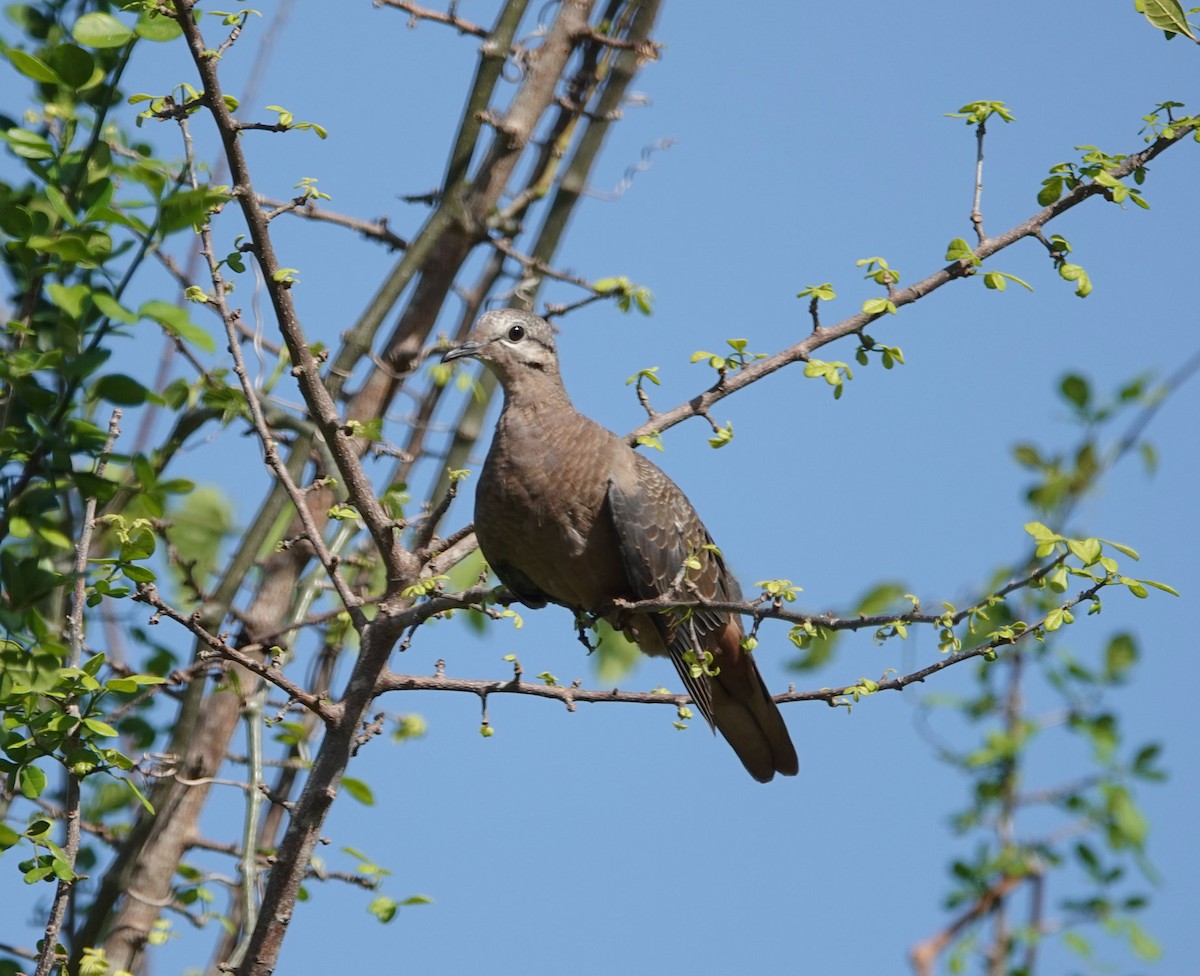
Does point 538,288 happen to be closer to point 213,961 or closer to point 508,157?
point 508,157

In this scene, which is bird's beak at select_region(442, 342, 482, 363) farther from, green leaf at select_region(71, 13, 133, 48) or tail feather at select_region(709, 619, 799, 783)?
green leaf at select_region(71, 13, 133, 48)

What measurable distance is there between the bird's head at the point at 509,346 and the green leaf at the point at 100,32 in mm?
1828

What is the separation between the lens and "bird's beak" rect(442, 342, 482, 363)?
4.56m

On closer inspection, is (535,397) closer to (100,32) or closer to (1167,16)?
(100,32)

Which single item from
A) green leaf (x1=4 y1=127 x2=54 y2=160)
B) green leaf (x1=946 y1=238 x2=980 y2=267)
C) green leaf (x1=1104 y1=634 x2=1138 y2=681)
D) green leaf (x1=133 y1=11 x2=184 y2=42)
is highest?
green leaf (x1=946 y1=238 x2=980 y2=267)

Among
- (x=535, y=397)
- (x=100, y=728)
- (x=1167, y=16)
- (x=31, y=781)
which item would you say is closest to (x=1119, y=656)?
(x=1167, y=16)

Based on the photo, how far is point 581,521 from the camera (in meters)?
4.30

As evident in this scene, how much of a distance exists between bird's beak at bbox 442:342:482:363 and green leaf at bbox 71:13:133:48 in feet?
5.95

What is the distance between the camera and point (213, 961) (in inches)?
175

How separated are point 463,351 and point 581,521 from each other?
28.2 inches

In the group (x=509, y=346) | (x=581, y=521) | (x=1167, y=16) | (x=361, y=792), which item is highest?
(x=1167, y=16)

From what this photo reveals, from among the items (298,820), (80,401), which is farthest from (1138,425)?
(80,401)

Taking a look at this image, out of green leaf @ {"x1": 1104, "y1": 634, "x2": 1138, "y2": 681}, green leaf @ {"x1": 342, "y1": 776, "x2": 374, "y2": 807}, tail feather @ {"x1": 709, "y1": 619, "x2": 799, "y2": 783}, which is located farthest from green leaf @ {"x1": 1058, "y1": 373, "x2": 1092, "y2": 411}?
green leaf @ {"x1": 342, "y1": 776, "x2": 374, "y2": 807}

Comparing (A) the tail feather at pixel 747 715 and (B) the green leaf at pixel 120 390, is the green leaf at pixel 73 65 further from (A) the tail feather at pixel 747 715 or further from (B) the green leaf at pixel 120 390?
(A) the tail feather at pixel 747 715
